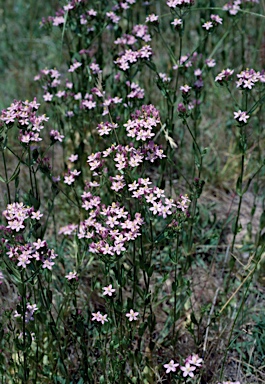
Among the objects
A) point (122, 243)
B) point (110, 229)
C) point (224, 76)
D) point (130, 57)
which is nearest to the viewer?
point (122, 243)

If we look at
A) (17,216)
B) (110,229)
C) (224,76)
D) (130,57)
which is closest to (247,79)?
(224,76)

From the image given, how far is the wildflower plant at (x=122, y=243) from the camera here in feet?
8.03

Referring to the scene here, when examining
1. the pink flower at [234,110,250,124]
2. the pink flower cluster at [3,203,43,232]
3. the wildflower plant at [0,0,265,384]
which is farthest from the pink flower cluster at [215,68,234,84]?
the pink flower cluster at [3,203,43,232]

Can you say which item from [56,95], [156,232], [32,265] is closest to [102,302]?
[156,232]

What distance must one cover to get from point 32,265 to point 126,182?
1.85 ft

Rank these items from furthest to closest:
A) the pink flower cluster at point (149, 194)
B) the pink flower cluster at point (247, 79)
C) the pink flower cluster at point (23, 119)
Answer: the pink flower cluster at point (247, 79), the pink flower cluster at point (23, 119), the pink flower cluster at point (149, 194)

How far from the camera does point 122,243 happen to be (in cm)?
228

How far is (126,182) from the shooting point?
8.39 ft

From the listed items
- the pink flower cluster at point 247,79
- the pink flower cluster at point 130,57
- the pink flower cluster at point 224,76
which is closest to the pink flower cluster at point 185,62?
the pink flower cluster at point 130,57

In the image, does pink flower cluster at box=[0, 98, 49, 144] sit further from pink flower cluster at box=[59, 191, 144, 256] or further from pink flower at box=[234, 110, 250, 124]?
pink flower at box=[234, 110, 250, 124]

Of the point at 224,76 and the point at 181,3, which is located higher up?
the point at 181,3

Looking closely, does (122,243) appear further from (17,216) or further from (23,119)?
(23,119)

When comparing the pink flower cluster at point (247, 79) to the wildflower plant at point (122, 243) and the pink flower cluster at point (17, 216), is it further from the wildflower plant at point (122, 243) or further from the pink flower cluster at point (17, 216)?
the pink flower cluster at point (17, 216)

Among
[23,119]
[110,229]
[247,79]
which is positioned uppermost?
[247,79]
